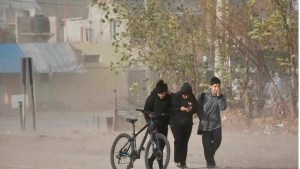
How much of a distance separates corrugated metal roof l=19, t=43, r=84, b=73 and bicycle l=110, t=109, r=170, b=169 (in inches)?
197

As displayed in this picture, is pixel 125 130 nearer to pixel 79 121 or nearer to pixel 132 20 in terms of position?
pixel 79 121

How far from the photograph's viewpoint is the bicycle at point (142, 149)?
10.5 metres

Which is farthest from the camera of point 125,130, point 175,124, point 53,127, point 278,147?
point 53,127

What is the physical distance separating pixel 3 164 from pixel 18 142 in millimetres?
2427

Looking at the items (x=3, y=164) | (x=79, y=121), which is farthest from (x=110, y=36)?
(x=3, y=164)

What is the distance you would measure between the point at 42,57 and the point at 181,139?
586cm

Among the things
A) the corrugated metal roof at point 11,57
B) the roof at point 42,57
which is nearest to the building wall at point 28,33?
the roof at point 42,57

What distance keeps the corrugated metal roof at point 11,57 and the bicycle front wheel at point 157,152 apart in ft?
19.4

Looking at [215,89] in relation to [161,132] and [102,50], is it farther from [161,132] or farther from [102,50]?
[102,50]

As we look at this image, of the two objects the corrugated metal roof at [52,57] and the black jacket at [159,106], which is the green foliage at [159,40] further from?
the black jacket at [159,106]

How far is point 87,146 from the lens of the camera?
14523mm

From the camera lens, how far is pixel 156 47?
15.3m

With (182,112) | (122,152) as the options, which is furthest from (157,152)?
(182,112)

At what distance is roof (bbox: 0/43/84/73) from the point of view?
15827 millimetres
